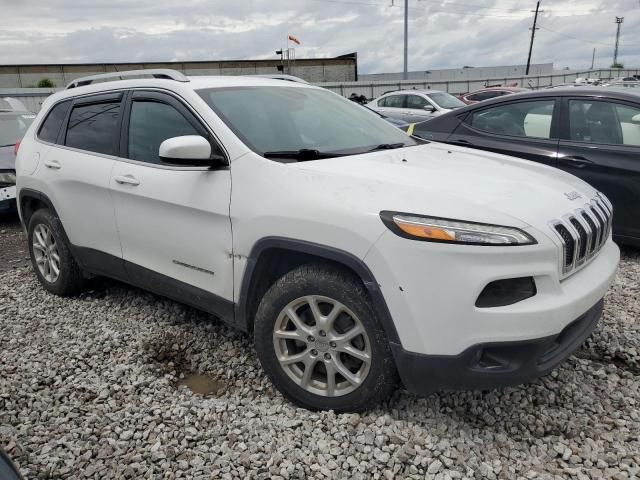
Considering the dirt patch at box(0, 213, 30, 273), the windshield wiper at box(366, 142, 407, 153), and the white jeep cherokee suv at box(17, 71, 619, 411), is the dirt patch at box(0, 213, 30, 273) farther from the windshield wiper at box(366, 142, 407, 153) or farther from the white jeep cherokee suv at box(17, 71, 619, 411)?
the windshield wiper at box(366, 142, 407, 153)

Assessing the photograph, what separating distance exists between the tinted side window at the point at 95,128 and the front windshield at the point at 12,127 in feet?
14.9

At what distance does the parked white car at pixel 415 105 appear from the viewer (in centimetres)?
1338

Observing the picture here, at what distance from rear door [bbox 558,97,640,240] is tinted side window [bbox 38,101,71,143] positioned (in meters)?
4.29

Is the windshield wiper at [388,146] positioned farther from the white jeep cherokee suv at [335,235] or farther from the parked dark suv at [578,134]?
the parked dark suv at [578,134]

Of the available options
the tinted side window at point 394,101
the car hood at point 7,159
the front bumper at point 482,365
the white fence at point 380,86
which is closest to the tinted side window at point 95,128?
the front bumper at point 482,365

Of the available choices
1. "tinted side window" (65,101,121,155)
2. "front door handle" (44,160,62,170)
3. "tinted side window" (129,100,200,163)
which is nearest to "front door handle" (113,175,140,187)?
"tinted side window" (129,100,200,163)

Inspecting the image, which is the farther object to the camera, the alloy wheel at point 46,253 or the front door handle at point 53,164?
the alloy wheel at point 46,253

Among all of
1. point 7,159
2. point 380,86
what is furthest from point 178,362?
point 380,86

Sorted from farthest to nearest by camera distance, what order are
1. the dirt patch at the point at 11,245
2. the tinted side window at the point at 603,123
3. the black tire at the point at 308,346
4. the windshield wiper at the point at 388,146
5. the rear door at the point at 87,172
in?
the dirt patch at the point at 11,245
the tinted side window at the point at 603,123
the rear door at the point at 87,172
the windshield wiper at the point at 388,146
the black tire at the point at 308,346

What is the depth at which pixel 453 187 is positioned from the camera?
254 centimetres

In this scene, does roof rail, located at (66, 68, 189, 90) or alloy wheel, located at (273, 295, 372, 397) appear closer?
alloy wheel, located at (273, 295, 372, 397)

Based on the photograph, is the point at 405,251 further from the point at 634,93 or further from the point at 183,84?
the point at 634,93

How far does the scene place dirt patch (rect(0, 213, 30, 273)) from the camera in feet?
19.0

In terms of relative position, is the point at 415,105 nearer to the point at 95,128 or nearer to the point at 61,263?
the point at 95,128
